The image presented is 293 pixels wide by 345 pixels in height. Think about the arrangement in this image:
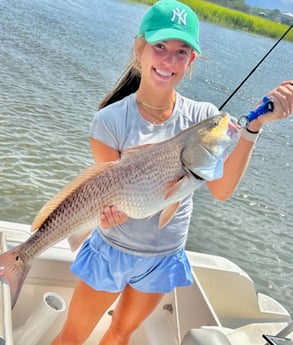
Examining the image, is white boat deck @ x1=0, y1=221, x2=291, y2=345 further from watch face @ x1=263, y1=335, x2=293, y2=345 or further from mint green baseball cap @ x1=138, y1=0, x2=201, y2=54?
mint green baseball cap @ x1=138, y1=0, x2=201, y2=54

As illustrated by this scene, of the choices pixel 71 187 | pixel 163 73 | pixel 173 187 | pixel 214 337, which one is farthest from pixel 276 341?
pixel 163 73

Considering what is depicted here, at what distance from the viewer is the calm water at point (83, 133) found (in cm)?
652

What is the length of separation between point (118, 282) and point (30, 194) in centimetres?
407

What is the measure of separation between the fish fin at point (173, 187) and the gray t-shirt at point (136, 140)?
0.78 ft

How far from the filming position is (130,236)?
2.22 metres

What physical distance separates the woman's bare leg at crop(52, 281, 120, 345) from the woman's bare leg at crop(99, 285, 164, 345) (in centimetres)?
7

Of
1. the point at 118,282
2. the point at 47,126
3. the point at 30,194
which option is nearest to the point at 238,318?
the point at 118,282

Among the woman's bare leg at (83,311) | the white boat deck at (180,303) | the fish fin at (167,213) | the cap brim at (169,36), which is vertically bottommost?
the white boat deck at (180,303)

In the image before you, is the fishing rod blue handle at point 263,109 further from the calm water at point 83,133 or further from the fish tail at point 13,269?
the fish tail at point 13,269

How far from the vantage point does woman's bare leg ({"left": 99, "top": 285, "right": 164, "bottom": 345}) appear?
92.4 inches

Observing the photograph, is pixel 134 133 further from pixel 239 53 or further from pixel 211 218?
pixel 239 53

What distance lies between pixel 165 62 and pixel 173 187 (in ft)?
1.83

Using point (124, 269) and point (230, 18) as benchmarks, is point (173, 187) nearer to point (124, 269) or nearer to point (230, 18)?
point (124, 269)

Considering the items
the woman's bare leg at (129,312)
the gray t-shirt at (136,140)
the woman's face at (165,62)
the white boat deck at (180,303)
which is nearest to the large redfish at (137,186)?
the gray t-shirt at (136,140)
